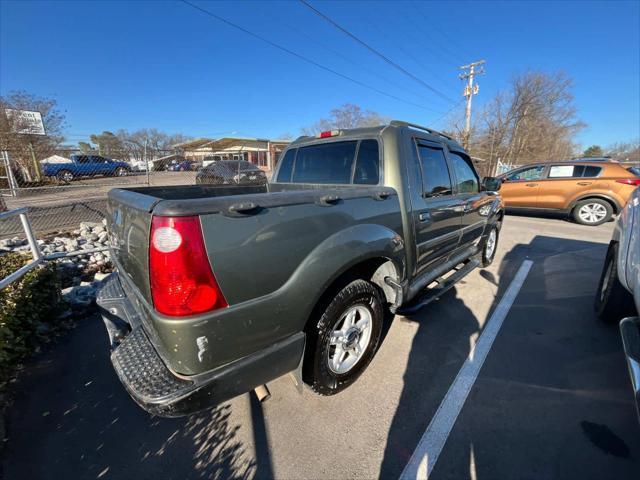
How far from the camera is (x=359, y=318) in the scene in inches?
92.8

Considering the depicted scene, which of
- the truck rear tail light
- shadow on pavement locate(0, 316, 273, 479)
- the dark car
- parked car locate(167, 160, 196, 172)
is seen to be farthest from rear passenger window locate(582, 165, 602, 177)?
parked car locate(167, 160, 196, 172)

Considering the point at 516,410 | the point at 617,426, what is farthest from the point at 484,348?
the point at 617,426

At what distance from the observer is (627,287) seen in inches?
83.9

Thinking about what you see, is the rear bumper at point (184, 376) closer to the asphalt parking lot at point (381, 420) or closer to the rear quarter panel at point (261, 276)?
the rear quarter panel at point (261, 276)

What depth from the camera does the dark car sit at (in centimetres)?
1273

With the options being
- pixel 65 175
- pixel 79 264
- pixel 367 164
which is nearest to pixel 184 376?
pixel 367 164

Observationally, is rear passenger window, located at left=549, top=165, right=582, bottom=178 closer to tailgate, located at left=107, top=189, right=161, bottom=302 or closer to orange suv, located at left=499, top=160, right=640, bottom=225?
orange suv, located at left=499, top=160, right=640, bottom=225

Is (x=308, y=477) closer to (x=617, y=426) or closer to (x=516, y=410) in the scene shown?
(x=516, y=410)

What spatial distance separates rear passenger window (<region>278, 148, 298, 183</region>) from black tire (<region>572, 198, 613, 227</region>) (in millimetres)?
9171

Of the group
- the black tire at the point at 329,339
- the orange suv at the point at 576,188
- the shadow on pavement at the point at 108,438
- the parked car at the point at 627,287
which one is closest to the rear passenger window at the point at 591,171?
the orange suv at the point at 576,188

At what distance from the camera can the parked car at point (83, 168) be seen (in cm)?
1300

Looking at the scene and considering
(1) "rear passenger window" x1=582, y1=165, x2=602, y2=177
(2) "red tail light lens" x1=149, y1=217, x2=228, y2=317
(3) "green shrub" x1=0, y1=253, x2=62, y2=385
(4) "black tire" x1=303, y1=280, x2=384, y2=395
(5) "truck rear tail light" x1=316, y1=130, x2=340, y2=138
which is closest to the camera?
(2) "red tail light lens" x1=149, y1=217, x2=228, y2=317

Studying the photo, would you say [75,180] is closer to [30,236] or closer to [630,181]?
[30,236]

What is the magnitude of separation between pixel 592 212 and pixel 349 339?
9.77 metres
